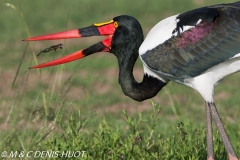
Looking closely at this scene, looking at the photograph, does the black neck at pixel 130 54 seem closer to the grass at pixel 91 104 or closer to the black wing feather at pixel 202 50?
the grass at pixel 91 104

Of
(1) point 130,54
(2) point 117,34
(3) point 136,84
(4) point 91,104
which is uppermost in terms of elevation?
(2) point 117,34

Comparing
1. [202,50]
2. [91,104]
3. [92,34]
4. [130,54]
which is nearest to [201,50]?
[202,50]

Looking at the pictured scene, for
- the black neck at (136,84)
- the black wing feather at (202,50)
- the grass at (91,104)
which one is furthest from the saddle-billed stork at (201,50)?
the grass at (91,104)

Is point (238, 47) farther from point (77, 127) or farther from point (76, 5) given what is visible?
point (76, 5)

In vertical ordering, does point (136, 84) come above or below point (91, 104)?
above

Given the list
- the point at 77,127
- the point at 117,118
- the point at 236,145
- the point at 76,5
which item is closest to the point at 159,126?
the point at 117,118

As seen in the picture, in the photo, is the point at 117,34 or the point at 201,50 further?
the point at 117,34

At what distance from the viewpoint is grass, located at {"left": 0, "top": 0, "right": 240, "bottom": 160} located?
20.4 feet

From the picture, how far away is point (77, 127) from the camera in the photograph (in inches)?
242

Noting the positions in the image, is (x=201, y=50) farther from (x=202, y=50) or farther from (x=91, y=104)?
(x=91, y=104)

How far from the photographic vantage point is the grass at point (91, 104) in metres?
6.21

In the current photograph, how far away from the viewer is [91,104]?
350 inches

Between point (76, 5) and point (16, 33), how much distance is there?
2057 millimetres

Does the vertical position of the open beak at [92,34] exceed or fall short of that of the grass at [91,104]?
it exceeds it
